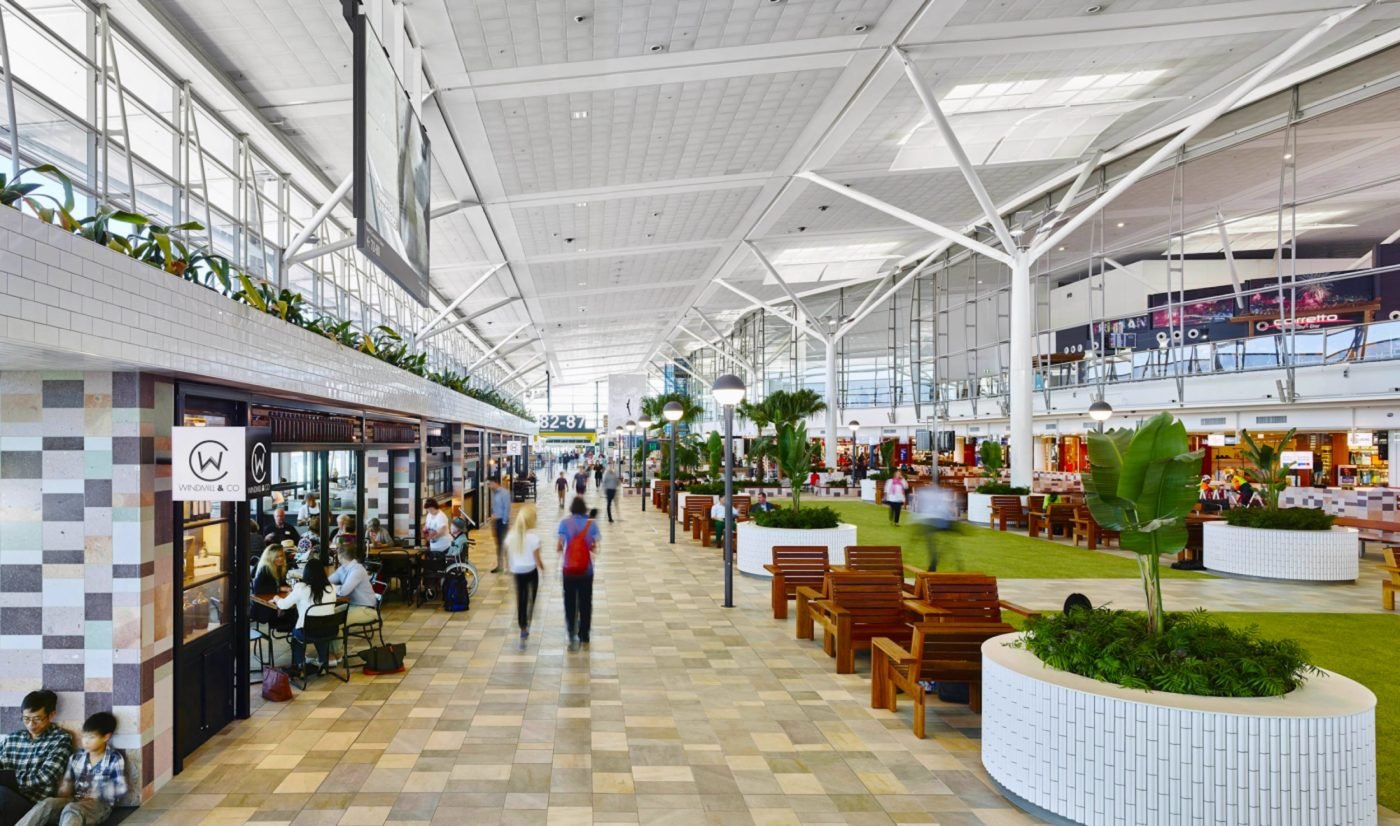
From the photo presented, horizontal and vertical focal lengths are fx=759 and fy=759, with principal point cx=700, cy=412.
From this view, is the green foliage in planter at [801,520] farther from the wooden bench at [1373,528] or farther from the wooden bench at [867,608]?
the wooden bench at [1373,528]

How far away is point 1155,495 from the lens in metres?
4.87

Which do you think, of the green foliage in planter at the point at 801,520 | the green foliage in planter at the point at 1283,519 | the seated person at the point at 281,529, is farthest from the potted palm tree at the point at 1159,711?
the seated person at the point at 281,529

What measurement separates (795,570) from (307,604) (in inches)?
Answer: 221

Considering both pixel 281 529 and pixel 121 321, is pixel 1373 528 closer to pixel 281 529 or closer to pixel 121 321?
pixel 121 321

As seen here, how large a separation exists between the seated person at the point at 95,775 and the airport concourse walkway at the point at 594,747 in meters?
0.24

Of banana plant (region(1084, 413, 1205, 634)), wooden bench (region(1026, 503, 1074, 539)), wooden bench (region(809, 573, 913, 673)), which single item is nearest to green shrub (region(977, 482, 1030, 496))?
wooden bench (region(1026, 503, 1074, 539))

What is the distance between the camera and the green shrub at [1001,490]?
68.2 feet

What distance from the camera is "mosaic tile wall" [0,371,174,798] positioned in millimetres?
Result: 4820

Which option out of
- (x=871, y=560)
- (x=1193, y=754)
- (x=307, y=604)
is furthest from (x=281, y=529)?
(x=1193, y=754)

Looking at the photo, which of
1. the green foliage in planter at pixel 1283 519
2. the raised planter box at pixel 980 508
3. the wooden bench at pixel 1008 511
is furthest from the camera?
the raised planter box at pixel 980 508

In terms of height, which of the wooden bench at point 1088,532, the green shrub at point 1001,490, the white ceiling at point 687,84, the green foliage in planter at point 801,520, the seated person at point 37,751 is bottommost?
the wooden bench at point 1088,532

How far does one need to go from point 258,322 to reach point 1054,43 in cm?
1206

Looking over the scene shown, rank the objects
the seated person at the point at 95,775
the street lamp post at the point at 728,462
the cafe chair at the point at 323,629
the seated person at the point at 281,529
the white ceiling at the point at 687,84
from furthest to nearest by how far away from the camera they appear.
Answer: the seated person at the point at 281,529 → the street lamp post at the point at 728,462 → the white ceiling at the point at 687,84 → the cafe chair at the point at 323,629 → the seated person at the point at 95,775

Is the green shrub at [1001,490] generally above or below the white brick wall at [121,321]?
below
